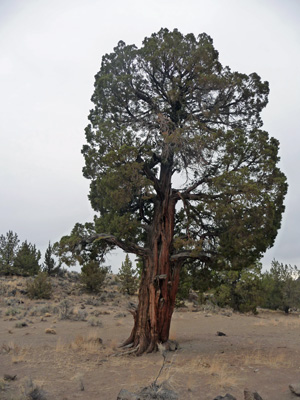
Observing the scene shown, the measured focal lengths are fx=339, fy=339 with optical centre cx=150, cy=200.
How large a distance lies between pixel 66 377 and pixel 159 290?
440 cm

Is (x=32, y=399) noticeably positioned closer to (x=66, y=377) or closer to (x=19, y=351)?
(x=66, y=377)

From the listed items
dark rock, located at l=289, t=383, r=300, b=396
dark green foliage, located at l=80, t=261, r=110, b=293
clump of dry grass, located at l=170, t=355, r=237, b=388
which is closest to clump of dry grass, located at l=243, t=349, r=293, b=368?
clump of dry grass, located at l=170, t=355, r=237, b=388

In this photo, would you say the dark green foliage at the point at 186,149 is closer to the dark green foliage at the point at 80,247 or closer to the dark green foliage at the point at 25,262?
the dark green foliage at the point at 80,247

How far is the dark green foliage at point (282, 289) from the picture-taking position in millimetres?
36781

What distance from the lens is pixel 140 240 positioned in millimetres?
14203

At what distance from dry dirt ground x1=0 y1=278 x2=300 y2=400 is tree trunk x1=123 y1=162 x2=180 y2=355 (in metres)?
0.72

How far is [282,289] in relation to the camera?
→ 37688 millimetres

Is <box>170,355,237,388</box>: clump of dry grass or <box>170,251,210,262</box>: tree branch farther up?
<box>170,251,210,262</box>: tree branch

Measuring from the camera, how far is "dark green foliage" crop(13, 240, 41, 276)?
122 feet

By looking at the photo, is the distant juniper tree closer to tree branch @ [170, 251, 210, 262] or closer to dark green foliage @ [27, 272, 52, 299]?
dark green foliage @ [27, 272, 52, 299]

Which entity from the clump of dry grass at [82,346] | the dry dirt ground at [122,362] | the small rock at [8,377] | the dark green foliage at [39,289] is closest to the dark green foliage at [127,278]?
the dark green foliage at [39,289]

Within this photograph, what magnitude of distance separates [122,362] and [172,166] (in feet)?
23.9

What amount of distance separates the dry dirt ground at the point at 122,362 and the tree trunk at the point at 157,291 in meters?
0.72

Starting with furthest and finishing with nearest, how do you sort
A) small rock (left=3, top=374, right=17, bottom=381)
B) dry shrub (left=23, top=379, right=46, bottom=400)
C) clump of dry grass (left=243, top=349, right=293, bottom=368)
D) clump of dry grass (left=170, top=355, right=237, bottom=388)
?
clump of dry grass (left=243, top=349, right=293, bottom=368), small rock (left=3, top=374, right=17, bottom=381), clump of dry grass (left=170, top=355, right=237, bottom=388), dry shrub (left=23, top=379, right=46, bottom=400)
